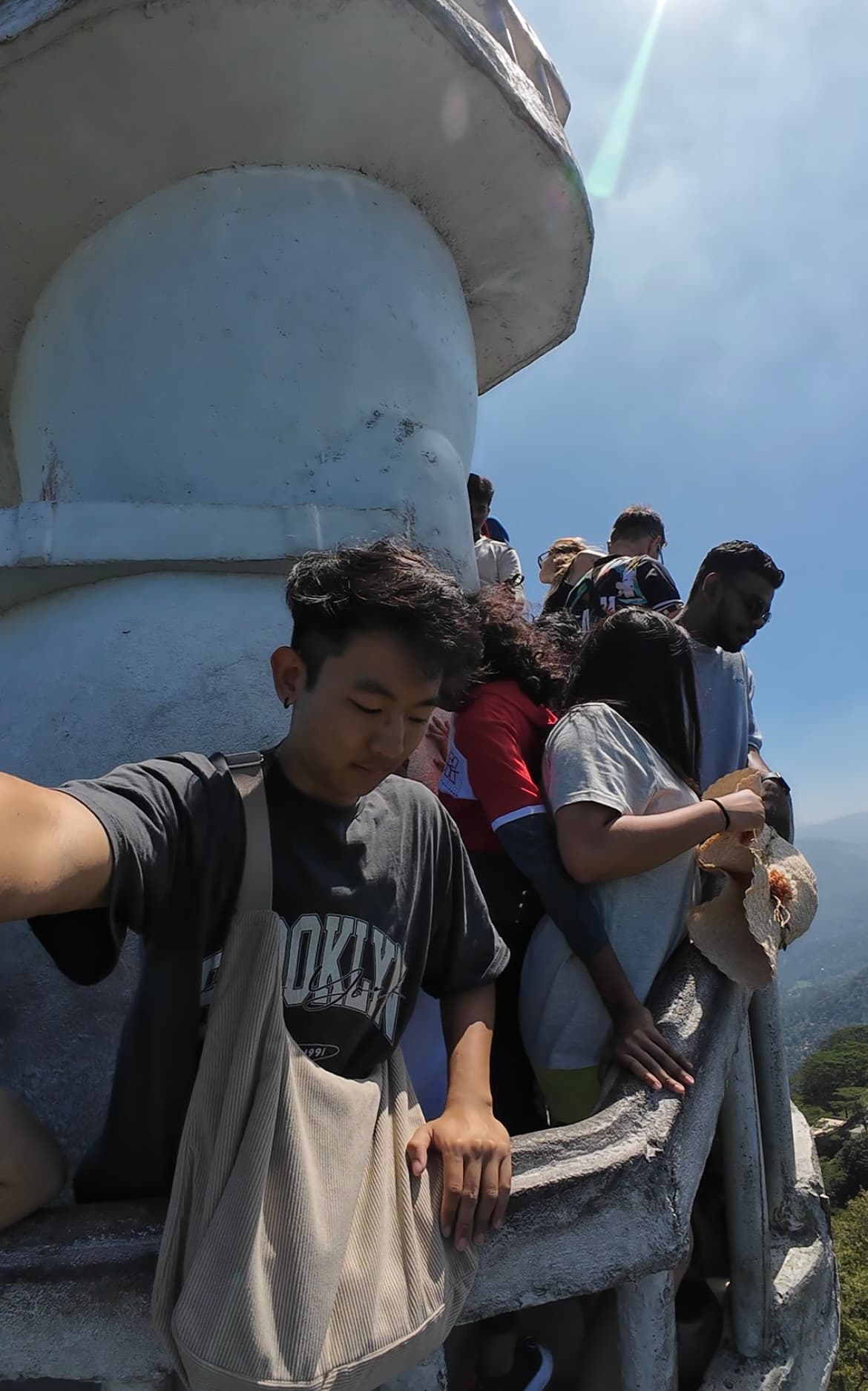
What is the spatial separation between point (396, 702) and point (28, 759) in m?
1.63

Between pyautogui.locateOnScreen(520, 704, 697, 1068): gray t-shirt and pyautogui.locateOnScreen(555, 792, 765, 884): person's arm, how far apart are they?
3 centimetres

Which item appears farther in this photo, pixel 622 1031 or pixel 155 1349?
pixel 622 1031

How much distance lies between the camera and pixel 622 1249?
157 centimetres

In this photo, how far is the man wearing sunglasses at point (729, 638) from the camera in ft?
11.1

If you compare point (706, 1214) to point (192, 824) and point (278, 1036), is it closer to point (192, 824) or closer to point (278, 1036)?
point (278, 1036)

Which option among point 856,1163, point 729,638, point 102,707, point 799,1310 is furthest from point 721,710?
point 856,1163

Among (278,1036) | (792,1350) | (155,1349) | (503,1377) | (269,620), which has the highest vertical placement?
(269,620)

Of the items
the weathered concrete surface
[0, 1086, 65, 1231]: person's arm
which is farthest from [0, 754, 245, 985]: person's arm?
the weathered concrete surface

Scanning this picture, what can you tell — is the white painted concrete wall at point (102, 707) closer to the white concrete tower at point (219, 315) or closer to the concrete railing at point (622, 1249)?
the white concrete tower at point (219, 315)

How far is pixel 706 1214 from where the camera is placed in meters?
2.59

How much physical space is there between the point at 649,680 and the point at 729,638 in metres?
1.21

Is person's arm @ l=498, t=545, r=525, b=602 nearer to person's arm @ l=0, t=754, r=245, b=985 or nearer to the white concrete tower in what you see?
the white concrete tower

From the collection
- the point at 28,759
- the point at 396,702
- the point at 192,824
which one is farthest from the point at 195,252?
the point at 192,824

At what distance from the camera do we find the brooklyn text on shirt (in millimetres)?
1547
